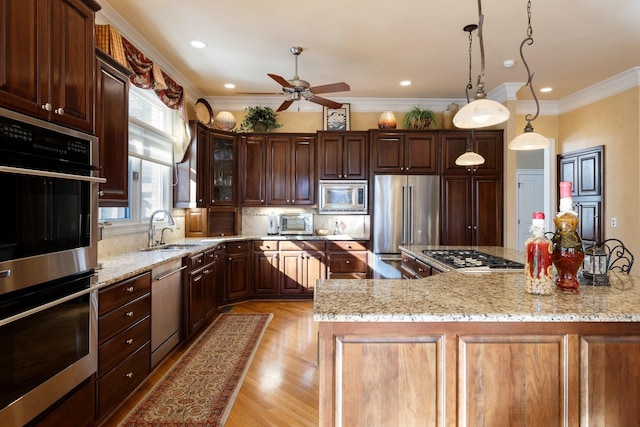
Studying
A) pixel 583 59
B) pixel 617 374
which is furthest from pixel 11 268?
pixel 583 59

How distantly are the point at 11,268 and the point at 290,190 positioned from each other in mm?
3584

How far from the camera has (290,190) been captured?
4734 millimetres

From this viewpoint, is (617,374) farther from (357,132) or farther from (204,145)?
(204,145)

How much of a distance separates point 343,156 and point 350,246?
4.15 feet

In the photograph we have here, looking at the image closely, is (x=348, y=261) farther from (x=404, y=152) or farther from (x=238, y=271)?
(x=404, y=152)

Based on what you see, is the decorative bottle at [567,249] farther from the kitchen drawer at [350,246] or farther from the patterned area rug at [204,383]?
the kitchen drawer at [350,246]

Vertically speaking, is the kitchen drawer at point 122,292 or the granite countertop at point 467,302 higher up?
the granite countertop at point 467,302

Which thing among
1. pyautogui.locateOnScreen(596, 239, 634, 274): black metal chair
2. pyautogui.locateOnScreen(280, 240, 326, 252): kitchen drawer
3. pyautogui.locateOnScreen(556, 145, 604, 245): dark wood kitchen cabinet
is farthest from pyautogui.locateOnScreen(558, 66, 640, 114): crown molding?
pyautogui.locateOnScreen(280, 240, 326, 252): kitchen drawer

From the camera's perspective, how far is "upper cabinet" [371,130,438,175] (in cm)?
454

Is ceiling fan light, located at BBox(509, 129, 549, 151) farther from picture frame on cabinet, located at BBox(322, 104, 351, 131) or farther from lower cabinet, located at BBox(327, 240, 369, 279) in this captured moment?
picture frame on cabinet, located at BBox(322, 104, 351, 131)

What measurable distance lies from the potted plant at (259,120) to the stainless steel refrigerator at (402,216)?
6.14 ft

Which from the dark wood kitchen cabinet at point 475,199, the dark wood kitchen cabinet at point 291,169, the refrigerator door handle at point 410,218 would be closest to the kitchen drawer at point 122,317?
the dark wood kitchen cabinet at point 291,169

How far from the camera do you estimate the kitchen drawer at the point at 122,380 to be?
1.88 metres

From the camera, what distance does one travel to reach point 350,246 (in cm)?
453
